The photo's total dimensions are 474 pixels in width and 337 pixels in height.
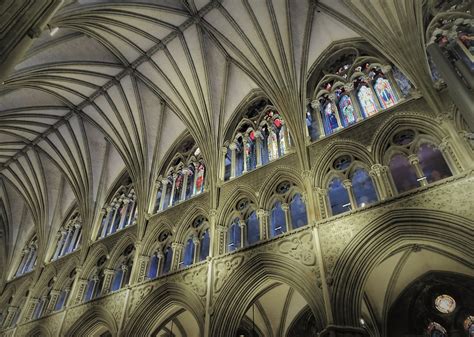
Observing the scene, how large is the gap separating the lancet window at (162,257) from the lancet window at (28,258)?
1041cm

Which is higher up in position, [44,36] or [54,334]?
[44,36]

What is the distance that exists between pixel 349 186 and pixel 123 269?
30.4 ft

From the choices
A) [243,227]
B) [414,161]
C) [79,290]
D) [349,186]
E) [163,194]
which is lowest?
[79,290]

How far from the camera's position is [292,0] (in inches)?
466

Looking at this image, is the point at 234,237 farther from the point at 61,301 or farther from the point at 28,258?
the point at 28,258

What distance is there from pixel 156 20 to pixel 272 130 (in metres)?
5.86

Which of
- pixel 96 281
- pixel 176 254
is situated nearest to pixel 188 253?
pixel 176 254

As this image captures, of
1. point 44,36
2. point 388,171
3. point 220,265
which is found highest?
point 44,36

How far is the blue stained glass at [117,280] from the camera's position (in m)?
13.2

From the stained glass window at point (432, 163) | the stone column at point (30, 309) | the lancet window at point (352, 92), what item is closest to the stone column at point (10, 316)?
the stone column at point (30, 309)

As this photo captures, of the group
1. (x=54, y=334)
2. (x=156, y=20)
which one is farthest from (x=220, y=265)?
(x=156, y=20)

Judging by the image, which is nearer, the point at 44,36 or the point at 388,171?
the point at 388,171

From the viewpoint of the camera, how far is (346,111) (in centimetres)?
1091

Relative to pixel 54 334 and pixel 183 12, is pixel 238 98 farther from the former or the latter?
pixel 54 334
